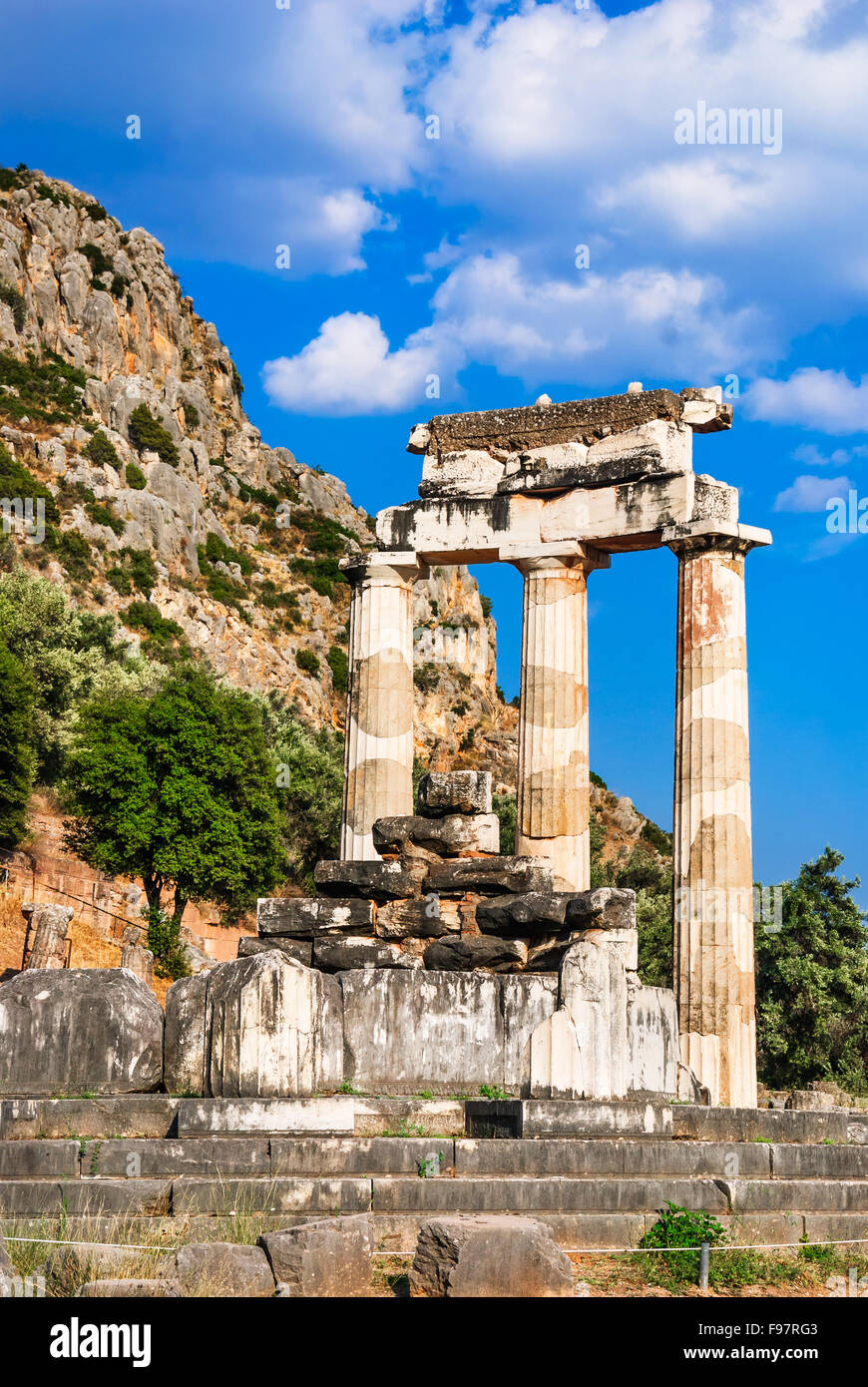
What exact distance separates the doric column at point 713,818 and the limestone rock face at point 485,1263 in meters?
13.2

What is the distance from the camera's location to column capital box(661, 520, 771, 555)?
22.3m

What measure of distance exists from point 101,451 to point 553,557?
62.5 meters

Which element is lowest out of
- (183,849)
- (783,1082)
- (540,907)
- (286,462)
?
(783,1082)

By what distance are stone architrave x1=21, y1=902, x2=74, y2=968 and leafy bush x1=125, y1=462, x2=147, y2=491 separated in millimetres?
50298

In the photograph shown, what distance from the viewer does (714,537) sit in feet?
73.4

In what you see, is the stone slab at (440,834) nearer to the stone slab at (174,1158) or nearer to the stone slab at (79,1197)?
the stone slab at (174,1158)

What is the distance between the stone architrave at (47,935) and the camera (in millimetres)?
35031

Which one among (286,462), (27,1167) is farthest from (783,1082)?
(286,462)

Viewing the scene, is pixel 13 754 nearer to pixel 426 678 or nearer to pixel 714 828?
pixel 714 828

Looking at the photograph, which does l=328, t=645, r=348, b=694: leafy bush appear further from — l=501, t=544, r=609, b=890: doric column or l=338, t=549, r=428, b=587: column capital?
l=501, t=544, r=609, b=890: doric column
